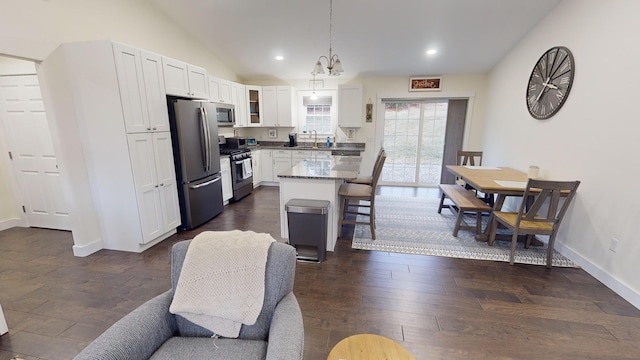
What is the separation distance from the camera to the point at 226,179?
4648mm

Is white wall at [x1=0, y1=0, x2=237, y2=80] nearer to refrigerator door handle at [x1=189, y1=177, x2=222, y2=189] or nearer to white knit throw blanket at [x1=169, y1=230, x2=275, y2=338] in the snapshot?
refrigerator door handle at [x1=189, y1=177, x2=222, y2=189]

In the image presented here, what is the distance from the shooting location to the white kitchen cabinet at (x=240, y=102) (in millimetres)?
5312

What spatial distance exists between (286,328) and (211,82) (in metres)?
4.56

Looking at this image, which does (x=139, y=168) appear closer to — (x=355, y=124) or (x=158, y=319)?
(x=158, y=319)

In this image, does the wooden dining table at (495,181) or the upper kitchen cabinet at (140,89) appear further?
the wooden dining table at (495,181)

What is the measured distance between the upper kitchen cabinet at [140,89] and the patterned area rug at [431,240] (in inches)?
110

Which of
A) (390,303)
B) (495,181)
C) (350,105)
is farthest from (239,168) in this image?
(495,181)

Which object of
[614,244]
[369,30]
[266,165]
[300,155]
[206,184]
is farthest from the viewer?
[266,165]

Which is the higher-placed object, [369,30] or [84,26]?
[369,30]

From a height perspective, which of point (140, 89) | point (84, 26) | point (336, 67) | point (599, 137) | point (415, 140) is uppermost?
Result: point (84, 26)

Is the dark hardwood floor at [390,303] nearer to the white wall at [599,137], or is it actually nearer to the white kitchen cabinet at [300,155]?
the white wall at [599,137]

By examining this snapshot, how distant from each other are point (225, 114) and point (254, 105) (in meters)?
1.20

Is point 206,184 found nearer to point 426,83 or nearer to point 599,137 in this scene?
point 599,137

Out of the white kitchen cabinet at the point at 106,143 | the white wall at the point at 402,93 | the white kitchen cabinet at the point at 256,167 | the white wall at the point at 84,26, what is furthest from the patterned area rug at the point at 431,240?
the white wall at the point at 84,26
